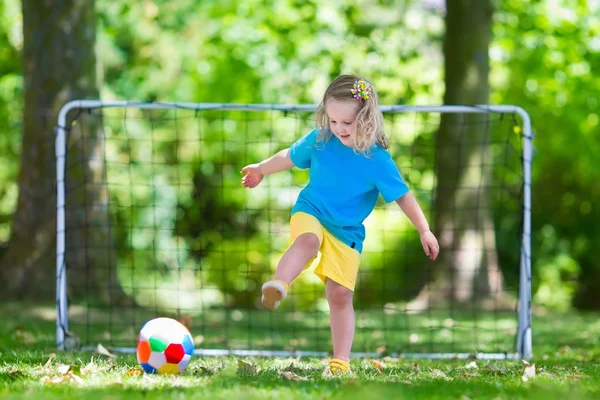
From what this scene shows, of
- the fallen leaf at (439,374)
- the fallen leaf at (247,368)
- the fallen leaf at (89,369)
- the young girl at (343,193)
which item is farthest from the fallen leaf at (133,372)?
the fallen leaf at (439,374)

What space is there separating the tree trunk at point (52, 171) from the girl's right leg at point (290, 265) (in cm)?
→ 492

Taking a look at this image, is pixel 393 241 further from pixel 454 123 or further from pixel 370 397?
pixel 370 397

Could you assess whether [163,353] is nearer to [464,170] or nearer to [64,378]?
[64,378]

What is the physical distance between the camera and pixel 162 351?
14.4 feet

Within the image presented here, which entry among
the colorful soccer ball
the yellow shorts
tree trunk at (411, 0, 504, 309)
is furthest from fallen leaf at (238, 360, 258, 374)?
tree trunk at (411, 0, 504, 309)

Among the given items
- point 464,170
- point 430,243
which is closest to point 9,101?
point 464,170

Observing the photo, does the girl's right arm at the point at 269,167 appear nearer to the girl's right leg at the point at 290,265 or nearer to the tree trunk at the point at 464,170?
the girl's right leg at the point at 290,265

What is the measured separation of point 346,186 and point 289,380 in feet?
4.09

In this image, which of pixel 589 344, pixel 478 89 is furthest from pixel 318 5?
pixel 589 344

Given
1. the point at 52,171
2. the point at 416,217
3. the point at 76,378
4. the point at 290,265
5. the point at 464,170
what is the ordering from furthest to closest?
the point at 464,170 < the point at 52,171 < the point at 416,217 < the point at 290,265 < the point at 76,378

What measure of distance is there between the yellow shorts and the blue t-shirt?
37 millimetres

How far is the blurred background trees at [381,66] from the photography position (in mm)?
14625

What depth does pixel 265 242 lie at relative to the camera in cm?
2023

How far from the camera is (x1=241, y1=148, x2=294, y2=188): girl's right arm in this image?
5.14m
